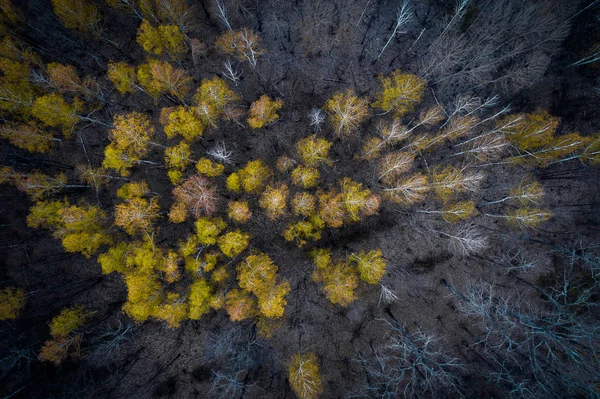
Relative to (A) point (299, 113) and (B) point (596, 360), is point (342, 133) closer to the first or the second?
(A) point (299, 113)

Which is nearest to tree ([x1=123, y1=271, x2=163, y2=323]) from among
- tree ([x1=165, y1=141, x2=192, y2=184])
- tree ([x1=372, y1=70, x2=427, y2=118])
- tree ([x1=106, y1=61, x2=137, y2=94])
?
tree ([x1=165, y1=141, x2=192, y2=184])

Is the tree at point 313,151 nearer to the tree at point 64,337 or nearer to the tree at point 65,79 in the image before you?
the tree at point 65,79

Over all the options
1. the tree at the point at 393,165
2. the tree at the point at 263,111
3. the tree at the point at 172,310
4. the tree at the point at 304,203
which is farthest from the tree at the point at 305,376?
the tree at the point at 263,111

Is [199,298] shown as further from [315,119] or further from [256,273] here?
[315,119]

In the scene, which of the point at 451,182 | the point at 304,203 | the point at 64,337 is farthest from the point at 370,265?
the point at 64,337

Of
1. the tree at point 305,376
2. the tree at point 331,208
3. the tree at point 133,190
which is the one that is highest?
the tree at point 133,190

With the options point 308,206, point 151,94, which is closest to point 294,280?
point 308,206
